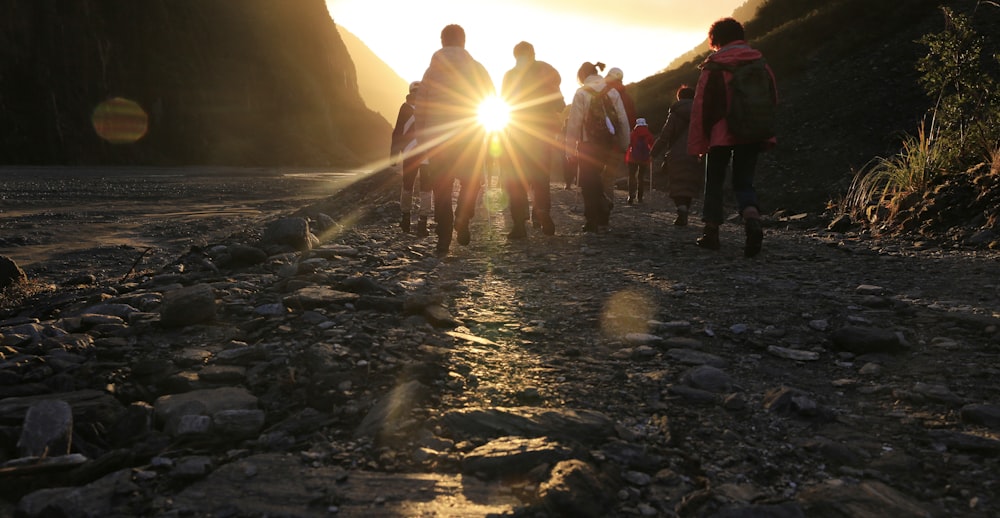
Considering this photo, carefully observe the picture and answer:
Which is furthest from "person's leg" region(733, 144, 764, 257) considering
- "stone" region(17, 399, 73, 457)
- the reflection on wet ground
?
the reflection on wet ground

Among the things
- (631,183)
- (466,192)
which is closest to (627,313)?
(466,192)

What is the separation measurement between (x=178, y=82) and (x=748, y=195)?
60.3 metres

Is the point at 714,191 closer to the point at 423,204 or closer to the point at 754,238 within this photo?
the point at 754,238

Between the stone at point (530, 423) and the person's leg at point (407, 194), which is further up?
the person's leg at point (407, 194)

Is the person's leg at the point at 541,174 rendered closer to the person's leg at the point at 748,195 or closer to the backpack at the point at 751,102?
the person's leg at the point at 748,195

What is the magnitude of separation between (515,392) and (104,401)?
1509 millimetres

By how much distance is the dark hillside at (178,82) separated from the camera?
4734 centimetres

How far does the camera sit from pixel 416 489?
1.83 meters

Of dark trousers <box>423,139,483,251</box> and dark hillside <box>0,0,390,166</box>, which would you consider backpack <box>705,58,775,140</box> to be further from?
dark hillside <box>0,0,390,166</box>

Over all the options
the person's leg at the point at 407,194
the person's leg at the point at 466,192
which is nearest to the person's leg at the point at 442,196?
the person's leg at the point at 466,192

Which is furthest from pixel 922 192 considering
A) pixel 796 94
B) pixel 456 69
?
pixel 796 94

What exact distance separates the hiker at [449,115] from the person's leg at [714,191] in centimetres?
218

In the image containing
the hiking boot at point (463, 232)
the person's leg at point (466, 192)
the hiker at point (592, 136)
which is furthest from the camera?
the hiker at point (592, 136)

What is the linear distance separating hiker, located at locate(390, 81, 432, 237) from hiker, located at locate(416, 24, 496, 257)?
56.4 inches
